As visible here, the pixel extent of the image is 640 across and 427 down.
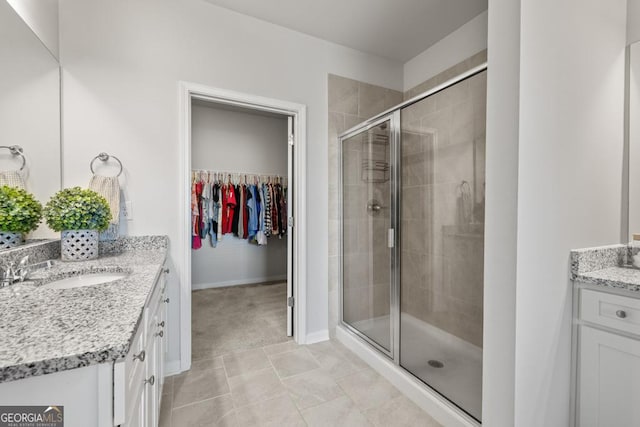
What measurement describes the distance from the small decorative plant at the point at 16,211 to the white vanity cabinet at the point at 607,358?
254cm

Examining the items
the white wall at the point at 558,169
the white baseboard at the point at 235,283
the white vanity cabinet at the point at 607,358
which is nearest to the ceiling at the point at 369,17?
the white wall at the point at 558,169

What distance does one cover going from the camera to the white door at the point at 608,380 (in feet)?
3.63

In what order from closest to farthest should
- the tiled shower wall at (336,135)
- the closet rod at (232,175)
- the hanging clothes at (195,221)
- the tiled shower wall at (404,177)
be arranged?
the tiled shower wall at (404,177) < the tiled shower wall at (336,135) < the hanging clothes at (195,221) < the closet rod at (232,175)

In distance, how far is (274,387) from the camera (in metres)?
1.83

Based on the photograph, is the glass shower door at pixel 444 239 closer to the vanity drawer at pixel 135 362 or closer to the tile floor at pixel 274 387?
the tile floor at pixel 274 387

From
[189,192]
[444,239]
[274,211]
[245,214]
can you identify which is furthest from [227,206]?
[444,239]

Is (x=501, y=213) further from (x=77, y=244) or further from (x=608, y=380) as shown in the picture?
(x=77, y=244)

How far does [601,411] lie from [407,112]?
1.83 metres

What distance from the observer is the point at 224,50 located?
2.15 m

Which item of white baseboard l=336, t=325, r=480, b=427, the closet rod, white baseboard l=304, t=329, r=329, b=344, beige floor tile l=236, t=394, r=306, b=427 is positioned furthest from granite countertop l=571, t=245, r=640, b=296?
the closet rod

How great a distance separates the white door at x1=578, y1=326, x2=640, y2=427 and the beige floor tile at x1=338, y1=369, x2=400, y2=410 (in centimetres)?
92

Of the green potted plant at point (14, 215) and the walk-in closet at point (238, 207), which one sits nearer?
the green potted plant at point (14, 215)

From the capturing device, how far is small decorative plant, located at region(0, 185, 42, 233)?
1269 mm

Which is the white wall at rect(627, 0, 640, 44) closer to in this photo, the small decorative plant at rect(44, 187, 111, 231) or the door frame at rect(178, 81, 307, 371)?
the door frame at rect(178, 81, 307, 371)
